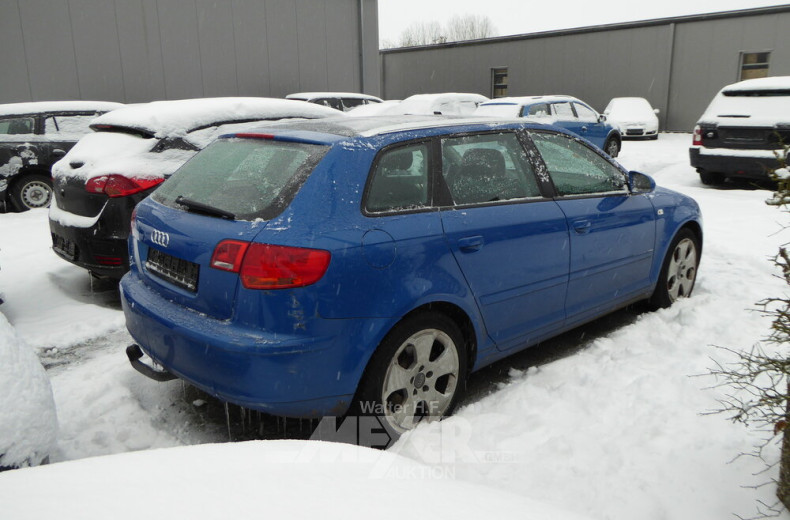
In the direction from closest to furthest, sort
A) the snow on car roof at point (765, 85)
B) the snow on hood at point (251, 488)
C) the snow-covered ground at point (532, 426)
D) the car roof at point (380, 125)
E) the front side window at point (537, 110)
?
the snow on hood at point (251, 488) < the snow-covered ground at point (532, 426) < the car roof at point (380, 125) < the snow on car roof at point (765, 85) < the front side window at point (537, 110)

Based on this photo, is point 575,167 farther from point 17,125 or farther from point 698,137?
point 17,125

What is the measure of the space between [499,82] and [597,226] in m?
25.3

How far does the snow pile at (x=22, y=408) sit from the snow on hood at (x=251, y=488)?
1064mm

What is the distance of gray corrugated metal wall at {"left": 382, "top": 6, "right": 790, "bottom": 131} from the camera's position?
2130cm

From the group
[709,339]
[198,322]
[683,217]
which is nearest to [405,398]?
[198,322]

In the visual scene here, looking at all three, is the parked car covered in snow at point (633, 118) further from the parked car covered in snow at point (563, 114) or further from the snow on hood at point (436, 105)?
the snow on hood at point (436, 105)

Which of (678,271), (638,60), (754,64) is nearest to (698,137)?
(678,271)

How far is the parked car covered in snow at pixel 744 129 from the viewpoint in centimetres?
992

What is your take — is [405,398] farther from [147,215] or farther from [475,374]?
[147,215]

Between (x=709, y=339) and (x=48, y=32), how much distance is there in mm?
13162

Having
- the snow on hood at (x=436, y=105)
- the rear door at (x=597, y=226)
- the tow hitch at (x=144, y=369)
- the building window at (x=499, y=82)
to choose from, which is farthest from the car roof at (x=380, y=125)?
the building window at (x=499, y=82)

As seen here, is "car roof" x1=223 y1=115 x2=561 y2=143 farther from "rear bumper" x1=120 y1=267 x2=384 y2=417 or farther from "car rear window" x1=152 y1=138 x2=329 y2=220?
"rear bumper" x1=120 y1=267 x2=384 y2=417

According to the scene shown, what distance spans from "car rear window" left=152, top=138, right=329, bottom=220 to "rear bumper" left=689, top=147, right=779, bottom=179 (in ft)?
29.5

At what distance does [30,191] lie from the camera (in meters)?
9.09
